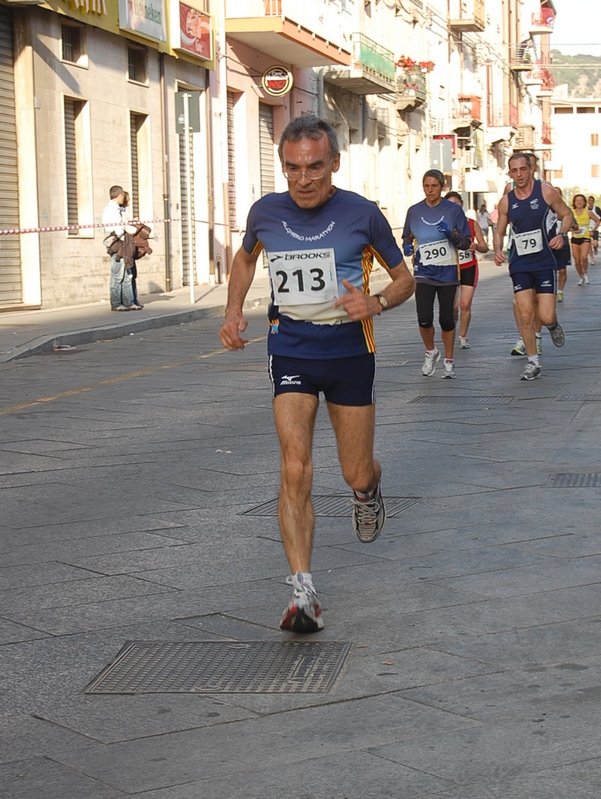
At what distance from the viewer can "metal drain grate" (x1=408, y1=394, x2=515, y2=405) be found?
10297mm

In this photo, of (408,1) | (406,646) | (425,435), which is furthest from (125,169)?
(408,1)

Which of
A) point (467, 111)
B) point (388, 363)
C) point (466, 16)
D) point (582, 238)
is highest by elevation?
point (466, 16)

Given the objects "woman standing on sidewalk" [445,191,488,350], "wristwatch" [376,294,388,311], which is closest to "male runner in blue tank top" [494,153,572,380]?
"woman standing on sidewalk" [445,191,488,350]

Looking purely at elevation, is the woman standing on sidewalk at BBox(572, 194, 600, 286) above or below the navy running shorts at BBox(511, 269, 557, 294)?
above

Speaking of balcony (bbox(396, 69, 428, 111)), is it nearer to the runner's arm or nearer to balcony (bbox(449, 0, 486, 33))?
balcony (bbox(449, 0, 486, 33))

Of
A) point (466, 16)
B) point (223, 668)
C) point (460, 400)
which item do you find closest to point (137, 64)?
point (460, 400)

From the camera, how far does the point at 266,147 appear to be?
33.0 metres

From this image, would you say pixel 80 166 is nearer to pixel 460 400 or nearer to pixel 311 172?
pixel 460 400

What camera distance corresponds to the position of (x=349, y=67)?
37219mm

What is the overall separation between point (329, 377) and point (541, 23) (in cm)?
8547

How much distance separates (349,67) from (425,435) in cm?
2982

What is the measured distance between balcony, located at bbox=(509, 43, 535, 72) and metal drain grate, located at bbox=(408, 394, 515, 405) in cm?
6561

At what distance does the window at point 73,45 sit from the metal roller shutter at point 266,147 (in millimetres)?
9925

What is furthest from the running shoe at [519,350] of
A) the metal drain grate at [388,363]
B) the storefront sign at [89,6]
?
the storefront sign at [89,6]
